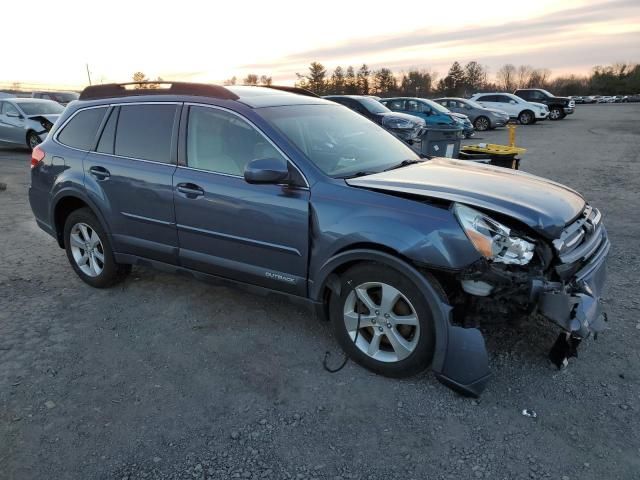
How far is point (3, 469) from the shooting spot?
101 inches

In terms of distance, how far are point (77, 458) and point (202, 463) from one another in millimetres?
659

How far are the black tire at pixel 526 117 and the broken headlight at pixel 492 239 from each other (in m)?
26.3

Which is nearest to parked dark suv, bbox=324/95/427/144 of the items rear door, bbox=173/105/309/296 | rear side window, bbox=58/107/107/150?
rear side window, bbox=58/107/107/150

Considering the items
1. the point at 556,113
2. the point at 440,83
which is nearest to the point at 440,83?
the point at 440,83

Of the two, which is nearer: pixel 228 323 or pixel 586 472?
pixel 586 472

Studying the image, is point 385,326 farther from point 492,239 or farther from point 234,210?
point 234,210

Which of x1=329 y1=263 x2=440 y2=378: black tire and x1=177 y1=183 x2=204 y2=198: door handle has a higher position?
x1=177 y1=183 x2=204 y2=198: door handle

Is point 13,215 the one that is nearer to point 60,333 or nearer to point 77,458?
point 60,333

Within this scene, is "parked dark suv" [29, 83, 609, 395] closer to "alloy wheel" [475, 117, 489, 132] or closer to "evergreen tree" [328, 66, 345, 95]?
"alloy wheel" [475, 117, 489, 132]

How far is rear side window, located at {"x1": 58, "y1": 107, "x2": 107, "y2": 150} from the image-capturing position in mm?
4609

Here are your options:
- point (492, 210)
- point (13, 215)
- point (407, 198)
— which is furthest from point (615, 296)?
point (13, 215)

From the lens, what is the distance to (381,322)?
321cm

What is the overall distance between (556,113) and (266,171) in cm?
3006

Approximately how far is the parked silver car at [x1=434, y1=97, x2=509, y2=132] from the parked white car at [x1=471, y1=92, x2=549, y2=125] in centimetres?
287
